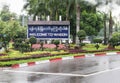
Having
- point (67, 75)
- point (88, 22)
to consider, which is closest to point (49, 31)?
point (67, 75)

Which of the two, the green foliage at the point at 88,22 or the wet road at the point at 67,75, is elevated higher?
the green foliage at the point at 88,22

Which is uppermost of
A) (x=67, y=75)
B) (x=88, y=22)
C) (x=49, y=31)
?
(x=88, y=22)

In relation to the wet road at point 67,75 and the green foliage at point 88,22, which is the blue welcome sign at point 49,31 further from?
the green foliage at point 88,22

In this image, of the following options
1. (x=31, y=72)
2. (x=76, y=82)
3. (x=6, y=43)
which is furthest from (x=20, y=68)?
(x=6, y=43)

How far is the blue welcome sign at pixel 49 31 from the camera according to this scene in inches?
1325

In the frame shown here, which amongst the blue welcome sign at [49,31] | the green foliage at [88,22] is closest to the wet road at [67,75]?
the blue welcome sign at [49,31]

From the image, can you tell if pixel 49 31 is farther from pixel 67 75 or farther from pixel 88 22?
pixel 88 22

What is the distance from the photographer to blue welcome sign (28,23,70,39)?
33.7 meters

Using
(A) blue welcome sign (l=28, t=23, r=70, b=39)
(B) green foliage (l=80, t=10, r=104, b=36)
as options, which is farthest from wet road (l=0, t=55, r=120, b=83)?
(B) green foliage (l=80, t=10, r=104, b=36)

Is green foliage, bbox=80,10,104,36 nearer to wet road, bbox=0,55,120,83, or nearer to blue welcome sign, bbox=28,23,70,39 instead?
blue welcome sign, bbox=28,23,70,39

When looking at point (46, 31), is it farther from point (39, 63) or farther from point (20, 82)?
point (20, 82)

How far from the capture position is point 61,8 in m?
49.0

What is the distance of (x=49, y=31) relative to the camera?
33938 millimetres

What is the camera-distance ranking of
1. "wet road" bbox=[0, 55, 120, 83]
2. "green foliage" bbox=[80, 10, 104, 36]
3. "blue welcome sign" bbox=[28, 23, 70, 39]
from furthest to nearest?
"green foliage" bbox=[80, 10, 104, 36] → "blue welcome sign" bbox=[28, 23, 70, 39] → "wet road" bbox=[0, 55, 120, 83]
